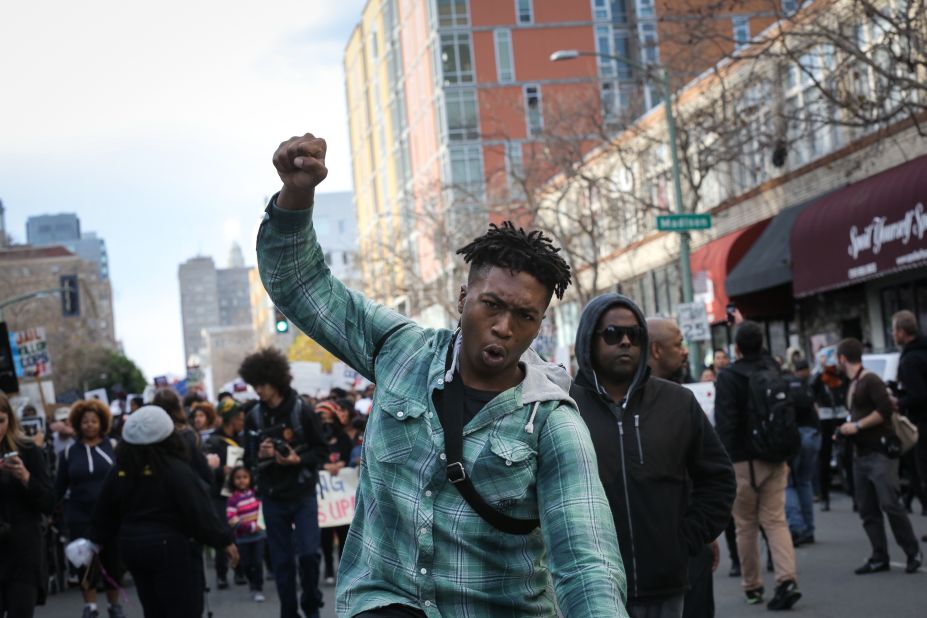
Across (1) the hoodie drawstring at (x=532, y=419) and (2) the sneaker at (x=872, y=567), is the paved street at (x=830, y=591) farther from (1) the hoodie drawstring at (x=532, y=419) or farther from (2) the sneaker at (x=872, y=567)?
(1) the hoodie drawstring at (x=532, y=419)

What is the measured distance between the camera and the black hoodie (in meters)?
5.94

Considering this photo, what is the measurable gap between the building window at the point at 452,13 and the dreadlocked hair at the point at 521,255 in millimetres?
63776

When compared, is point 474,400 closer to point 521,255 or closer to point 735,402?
point 521,255

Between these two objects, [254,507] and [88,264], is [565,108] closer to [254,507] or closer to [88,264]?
[254,507]

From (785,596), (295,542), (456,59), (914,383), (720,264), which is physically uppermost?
(456,59)

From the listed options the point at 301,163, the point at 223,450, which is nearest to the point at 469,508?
the point at 301,163

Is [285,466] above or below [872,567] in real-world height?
above

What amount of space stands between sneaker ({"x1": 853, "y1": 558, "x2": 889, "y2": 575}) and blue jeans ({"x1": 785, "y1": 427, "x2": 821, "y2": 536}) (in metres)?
1.77

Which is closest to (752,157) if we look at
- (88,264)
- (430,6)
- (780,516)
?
(780,516)

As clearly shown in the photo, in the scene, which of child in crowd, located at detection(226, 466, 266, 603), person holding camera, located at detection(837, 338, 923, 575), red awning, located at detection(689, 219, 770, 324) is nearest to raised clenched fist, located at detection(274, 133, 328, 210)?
person holding camera, located at detection(837, 338, 923, 575)

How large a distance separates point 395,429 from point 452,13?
64.6 meters

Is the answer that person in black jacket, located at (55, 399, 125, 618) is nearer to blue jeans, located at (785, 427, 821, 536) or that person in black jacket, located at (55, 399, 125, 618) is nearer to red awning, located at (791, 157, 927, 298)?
blue jeans, located at (785, 427, 821, 536)

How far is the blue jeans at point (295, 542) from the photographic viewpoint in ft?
34.3

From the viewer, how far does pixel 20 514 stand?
8.70m
